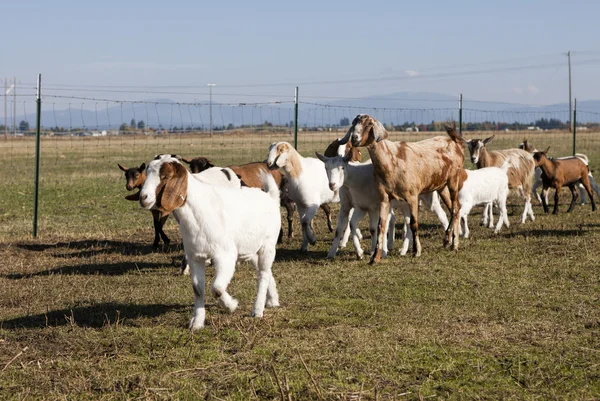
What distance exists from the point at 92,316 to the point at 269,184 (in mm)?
5084

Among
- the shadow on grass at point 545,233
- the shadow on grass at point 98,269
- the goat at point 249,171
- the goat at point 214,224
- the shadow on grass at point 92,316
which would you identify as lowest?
the shadow on grass at point 92,316

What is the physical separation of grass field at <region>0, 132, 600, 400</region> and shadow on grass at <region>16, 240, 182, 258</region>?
5 centimetres

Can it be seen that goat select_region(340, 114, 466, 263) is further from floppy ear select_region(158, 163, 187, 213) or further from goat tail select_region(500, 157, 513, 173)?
floppy ear select_region(158, 163, 187, 213)

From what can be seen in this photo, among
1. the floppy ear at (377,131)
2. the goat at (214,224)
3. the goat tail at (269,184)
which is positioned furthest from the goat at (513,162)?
the goat at (214,224)

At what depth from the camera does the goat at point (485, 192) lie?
14.8m

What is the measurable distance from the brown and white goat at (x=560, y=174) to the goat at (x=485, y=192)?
2461mm

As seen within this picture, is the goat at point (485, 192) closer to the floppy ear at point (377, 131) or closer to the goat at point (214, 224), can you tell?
the floppy ear at point (377, 131)

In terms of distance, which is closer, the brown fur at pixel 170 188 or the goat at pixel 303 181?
the brown fur at pixel 170 188

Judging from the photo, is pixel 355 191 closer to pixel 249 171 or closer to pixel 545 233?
pixel 249 171

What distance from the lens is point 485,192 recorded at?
15602 millimetres

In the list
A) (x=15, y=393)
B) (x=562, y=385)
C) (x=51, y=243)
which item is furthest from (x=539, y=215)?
(x=15, y=393)

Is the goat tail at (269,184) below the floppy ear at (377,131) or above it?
below

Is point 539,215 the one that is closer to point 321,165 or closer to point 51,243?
point 321,165

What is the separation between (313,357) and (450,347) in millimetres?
1229
